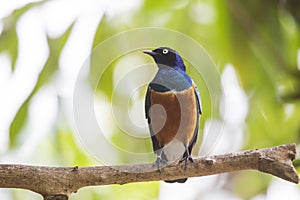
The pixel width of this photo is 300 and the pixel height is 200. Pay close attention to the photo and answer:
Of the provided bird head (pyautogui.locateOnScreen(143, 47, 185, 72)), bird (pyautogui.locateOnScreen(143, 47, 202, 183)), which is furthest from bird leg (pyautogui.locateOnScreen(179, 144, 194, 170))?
bird head (pyautogui.locateOnScreen(143, 47, 185, 72))

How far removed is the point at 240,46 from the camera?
1.39 meters

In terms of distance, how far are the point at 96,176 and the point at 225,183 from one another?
2.41 feet

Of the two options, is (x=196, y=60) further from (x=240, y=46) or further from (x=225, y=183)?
(x=225, y=183)

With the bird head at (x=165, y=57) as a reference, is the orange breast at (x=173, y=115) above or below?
below

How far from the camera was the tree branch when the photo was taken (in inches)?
33.3

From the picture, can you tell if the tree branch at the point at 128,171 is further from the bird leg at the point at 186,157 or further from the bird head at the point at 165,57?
the bird head at the point at 165,57

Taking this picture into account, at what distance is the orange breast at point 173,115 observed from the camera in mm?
842

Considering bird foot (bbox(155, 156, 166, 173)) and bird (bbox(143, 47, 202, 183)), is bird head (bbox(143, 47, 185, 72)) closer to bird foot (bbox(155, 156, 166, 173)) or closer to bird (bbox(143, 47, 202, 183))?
bird (bbox(143, 47, 202, 183))

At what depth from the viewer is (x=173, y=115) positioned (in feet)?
2.81

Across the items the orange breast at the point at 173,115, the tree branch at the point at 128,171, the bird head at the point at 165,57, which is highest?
the bird head at the point at 165,57

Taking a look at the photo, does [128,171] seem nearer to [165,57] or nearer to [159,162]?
[159,162]

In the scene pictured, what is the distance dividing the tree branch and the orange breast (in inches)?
1.6

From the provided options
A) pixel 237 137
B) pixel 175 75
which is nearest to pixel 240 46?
pixel 237 137

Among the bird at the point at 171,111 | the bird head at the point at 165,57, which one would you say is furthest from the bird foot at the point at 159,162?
the bird head at the point at 165,57
